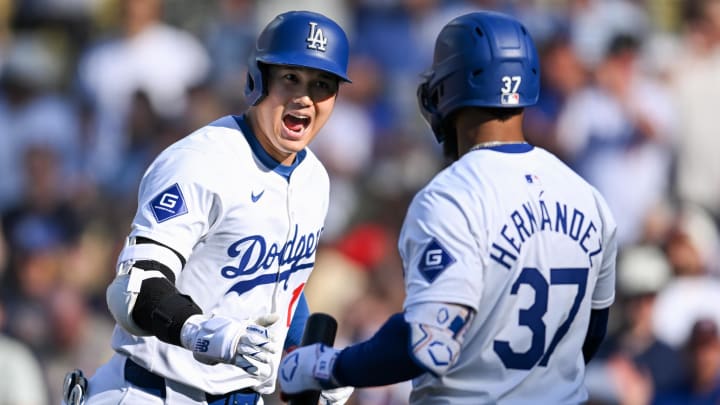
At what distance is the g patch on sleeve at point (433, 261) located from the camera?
3.71 m

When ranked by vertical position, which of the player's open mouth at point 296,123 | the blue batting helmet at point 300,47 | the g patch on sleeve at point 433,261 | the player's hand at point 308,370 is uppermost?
the blue batting helmet at point 300,47

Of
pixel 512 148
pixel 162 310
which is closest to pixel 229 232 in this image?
pixel 162 310

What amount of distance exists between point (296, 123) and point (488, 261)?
1.24 meters

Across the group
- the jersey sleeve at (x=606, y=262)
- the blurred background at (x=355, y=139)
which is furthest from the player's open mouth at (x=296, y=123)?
the blurred background at (x=355, y=139)

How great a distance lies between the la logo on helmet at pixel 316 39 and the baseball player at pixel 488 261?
58 cm

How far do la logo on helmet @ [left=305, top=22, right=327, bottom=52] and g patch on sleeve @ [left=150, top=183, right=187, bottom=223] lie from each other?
75 centimetres

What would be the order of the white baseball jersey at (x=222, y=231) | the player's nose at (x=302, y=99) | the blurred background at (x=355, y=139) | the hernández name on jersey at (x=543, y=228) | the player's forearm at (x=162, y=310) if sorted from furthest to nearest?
the blurred background at (x=355, y=139) → the player's nose at (x=302, y=99) → the white baseball jersey at (x=222, y=231) → the player's forearm at (x=162, y=310) → the hernández name on jersey at (x=543, y=228)

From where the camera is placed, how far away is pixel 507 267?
12.6 ft

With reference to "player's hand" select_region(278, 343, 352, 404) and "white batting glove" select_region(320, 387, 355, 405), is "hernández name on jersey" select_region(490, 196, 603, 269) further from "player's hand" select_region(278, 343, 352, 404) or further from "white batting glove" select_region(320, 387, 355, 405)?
"white batting glove" select_region(320, 387, 355, 405)

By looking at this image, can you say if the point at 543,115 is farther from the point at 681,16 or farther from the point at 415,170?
the point at 681,16

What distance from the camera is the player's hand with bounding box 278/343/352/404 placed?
3.88 m

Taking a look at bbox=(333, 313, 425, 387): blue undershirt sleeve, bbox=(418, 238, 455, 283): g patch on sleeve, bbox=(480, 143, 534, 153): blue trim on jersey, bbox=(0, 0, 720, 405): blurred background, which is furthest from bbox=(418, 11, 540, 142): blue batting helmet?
bbox=(0, 0, 720, 405): blurred background

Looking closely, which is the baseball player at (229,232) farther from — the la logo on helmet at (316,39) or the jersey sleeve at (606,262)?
the jersey sleeve at (606,262)

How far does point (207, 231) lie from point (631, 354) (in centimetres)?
449
